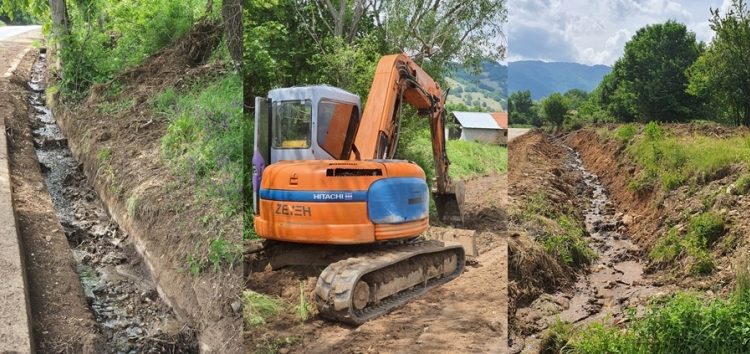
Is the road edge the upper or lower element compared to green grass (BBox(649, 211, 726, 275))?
lower

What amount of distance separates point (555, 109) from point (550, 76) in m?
0.34

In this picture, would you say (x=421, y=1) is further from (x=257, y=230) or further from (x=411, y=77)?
(x=257, y=230)

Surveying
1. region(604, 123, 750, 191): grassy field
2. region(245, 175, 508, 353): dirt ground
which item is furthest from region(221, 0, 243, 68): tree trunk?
region(604, 123, 750, 191): grassy field

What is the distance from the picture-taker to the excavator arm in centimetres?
302

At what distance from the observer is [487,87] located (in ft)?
9.77

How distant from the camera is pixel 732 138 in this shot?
3.97 m

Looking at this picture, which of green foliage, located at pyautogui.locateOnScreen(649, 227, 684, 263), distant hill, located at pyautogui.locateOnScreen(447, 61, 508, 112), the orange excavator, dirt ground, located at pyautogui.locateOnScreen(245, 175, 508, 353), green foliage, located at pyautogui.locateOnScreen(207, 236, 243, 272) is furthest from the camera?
green foliage, located at pyautogui.locateOnScreen(207, 236, 243, 272)

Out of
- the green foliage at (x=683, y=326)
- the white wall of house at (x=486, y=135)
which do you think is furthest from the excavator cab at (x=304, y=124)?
the green foliage at (x=683, y=326)

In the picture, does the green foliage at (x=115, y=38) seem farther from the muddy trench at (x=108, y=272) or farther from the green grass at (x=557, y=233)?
the green grass at (x=557, y=233)

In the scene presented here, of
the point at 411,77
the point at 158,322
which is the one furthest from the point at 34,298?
the point at 411,77

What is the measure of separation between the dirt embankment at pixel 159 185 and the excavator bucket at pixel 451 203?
1213mm

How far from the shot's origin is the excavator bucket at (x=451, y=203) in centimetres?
316

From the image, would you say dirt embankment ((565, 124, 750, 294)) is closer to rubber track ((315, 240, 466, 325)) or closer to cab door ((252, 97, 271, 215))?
rubber track ((315, 240, 466, 325))

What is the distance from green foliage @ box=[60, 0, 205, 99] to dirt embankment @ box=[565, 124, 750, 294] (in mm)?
6501
